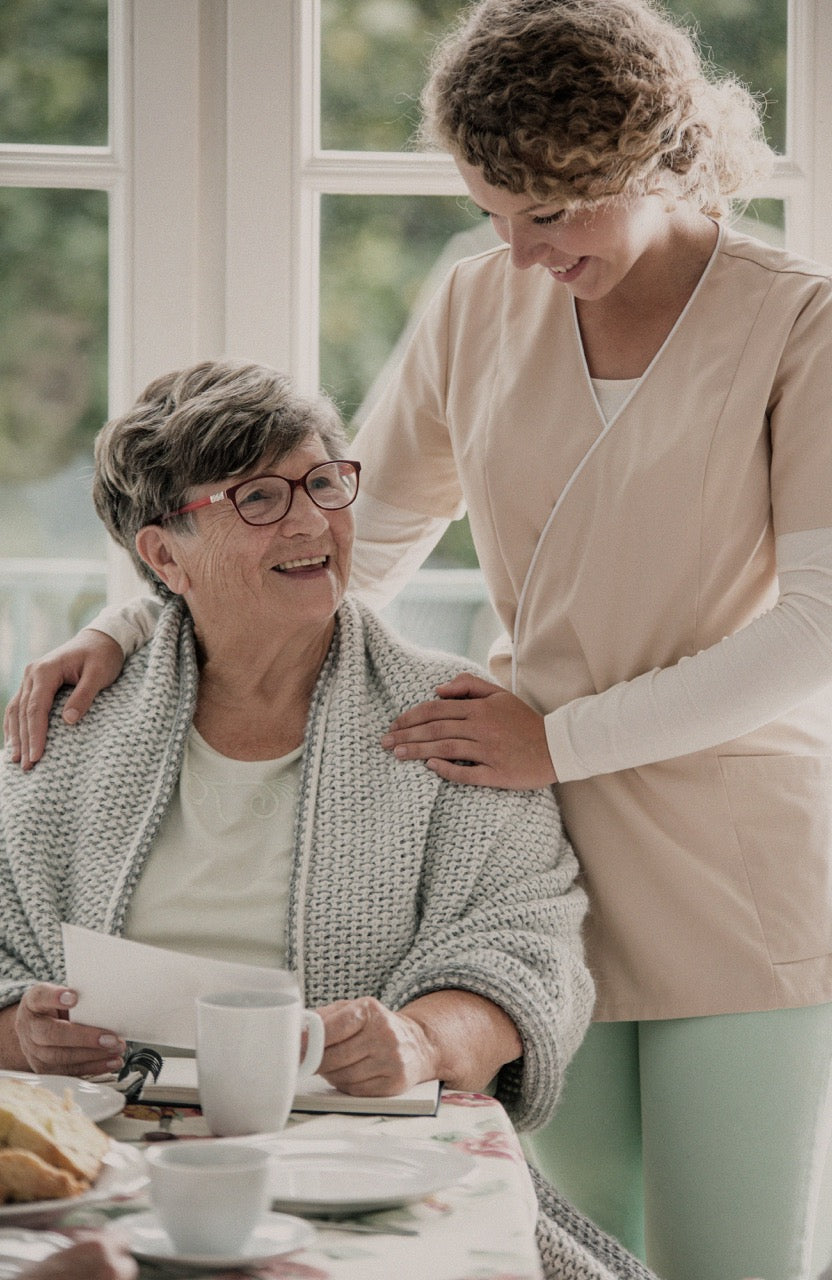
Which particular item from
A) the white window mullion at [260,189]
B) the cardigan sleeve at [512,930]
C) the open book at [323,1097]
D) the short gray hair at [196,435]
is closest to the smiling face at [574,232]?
the short gray hair at [196,435]

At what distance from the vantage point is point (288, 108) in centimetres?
228

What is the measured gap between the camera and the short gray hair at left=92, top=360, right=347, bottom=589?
65.9 inches

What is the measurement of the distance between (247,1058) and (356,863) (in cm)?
51

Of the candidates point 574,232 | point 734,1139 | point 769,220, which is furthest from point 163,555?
point 769,220

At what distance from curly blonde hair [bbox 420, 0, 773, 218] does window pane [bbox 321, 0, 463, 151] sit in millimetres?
778

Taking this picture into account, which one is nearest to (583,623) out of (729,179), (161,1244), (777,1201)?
(729,179)

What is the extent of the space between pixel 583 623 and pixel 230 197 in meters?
1.03

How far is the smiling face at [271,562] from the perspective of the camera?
5.50 ft

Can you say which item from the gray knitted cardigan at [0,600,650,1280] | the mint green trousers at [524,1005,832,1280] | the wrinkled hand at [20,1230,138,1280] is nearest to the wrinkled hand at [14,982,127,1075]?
the gray knitted cardigan at [0,600,650,1280]

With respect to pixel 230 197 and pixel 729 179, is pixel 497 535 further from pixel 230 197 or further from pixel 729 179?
pixel 230 197

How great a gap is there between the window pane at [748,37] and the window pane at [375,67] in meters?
0.40

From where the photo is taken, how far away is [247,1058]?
1.08 metres

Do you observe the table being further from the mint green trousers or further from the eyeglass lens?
the eyeglass lens

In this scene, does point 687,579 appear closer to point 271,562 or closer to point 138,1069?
point 271,562
